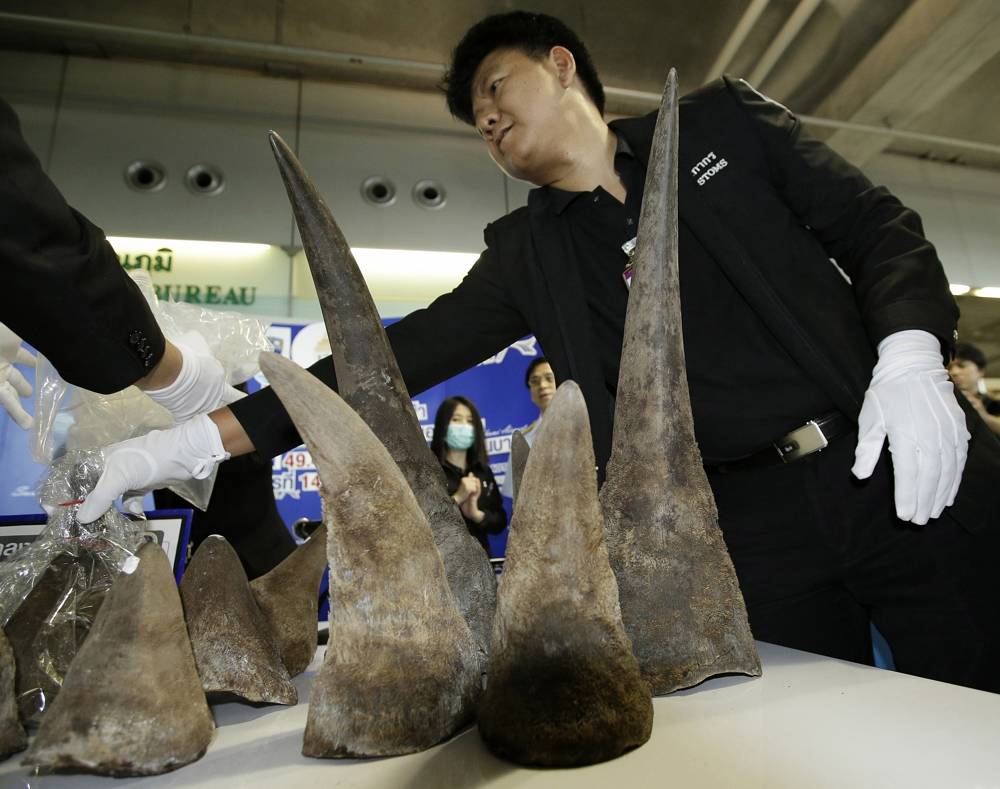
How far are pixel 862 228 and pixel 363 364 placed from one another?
1060mm

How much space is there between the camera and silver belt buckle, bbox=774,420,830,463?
1130 millimetres

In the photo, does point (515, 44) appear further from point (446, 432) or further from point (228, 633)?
point (446, 432)

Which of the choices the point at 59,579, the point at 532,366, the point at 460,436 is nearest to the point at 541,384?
the point at 532,366

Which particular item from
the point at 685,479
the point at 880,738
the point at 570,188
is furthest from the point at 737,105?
the point at 880,738

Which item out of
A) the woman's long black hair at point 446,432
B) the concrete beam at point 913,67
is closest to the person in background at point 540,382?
the woman's long black hair at point 446,432

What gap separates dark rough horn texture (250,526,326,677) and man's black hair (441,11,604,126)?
1239 mm

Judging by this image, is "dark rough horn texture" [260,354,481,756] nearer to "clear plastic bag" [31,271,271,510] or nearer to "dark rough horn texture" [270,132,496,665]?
"dark rough horn texture" [270,132,496,665]

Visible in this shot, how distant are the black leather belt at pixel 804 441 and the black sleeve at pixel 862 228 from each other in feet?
0.55

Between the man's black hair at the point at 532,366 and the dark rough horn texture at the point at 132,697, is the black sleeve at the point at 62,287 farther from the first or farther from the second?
the man's black hair at the point at 532,366

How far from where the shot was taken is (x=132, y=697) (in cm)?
62

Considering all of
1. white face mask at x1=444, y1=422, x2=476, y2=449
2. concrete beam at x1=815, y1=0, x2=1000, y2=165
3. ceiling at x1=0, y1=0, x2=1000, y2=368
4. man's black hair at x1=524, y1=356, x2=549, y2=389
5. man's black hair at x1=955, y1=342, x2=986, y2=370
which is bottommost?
white face mask at x1=444, y1=422, x2=476, y2=449

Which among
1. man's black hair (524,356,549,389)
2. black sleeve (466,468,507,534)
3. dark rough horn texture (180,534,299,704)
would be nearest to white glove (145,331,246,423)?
dark rough horn texture (180,534,299,704)

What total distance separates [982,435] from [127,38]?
6009mm

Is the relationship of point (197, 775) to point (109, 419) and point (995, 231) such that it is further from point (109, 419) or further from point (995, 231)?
point (995, 231)
